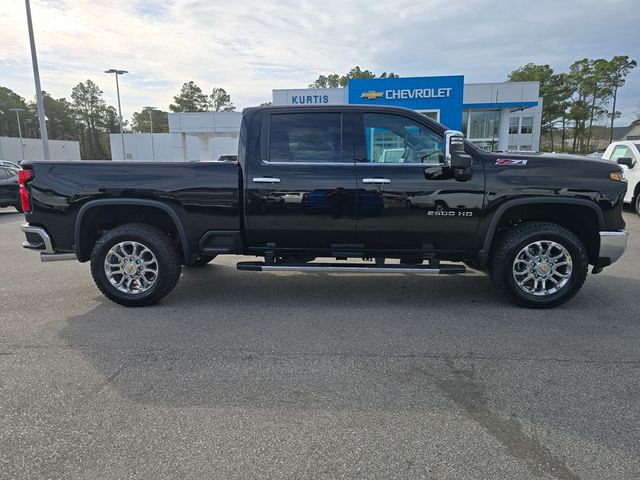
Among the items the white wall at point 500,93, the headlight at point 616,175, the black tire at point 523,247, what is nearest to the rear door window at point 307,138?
the black tire at point 523,247

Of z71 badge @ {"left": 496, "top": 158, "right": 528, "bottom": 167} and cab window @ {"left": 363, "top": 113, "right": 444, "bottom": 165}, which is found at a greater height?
cab window @ {"left": 363, "top": 113, "right": 444, "bottom": 165}

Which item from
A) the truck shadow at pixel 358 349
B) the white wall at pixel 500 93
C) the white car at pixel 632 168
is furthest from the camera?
the white wall at pixel 500 93

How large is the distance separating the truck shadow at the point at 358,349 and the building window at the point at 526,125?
41.6 metres

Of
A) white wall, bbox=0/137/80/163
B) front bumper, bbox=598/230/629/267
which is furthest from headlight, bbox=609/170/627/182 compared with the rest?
white wall, bbox=0/137/80/163

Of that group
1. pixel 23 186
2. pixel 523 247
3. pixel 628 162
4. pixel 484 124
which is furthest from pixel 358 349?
pixel 484 124

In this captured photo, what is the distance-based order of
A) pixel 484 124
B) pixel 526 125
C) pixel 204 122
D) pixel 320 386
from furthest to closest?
pixel 526 125, pixel 204 122, pixel 484 124, pixel 320 386

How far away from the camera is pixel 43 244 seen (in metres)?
4.63

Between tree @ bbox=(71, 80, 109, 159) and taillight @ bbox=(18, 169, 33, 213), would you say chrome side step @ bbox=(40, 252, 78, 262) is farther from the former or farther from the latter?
tree @ bbox=(71, 80, 109, 159)

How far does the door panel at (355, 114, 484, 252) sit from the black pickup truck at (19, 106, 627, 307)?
0.04 feet

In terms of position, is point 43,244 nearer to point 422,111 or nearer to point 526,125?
point 422,111

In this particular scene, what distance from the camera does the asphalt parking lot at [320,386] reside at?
2.31 meters

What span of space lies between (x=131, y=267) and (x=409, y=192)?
3.03 meters

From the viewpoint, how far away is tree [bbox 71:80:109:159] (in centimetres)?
9106

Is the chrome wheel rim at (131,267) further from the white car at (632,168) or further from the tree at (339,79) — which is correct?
the tree at (339,79)
